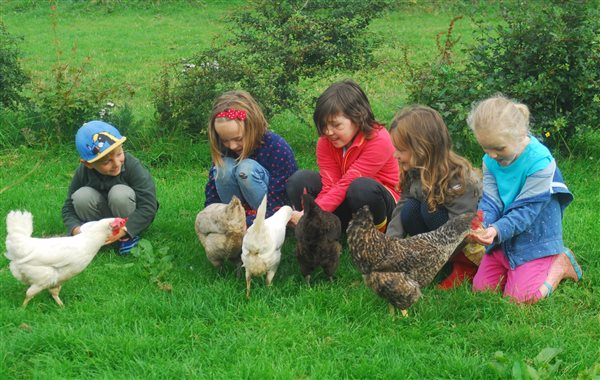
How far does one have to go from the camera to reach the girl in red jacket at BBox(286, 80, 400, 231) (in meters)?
4.53

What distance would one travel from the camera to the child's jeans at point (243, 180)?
15.6 feet

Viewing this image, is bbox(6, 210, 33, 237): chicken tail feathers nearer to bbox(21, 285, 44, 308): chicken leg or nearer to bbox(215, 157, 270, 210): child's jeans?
bbox(21, 285, 44, 308): chicken leg

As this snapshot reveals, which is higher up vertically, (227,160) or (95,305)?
(227,160)

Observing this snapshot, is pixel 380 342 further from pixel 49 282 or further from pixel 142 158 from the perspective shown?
pixel 142 158

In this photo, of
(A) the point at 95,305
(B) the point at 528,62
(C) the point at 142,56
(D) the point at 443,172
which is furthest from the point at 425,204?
(C) the point at 142,56

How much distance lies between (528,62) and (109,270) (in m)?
4.38

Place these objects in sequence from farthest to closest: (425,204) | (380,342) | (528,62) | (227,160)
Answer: (528,62) < (227,160) < (425,204) < (380,342)

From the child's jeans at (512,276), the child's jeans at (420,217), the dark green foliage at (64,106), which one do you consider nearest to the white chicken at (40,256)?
the child's jeans at (420,217)

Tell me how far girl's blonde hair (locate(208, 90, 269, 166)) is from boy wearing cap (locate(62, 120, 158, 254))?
70 centimetres

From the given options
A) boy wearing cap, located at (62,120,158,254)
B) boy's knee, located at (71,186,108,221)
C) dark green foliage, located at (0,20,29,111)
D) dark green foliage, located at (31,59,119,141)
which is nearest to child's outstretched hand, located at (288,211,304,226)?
boy wearing cap, located at (62,120,158,254)

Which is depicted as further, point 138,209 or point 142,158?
point 142,158

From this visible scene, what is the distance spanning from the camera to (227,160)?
489 cm

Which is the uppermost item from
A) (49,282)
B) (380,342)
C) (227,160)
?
(227,160)

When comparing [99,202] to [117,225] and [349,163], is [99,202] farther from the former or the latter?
[349,163]
